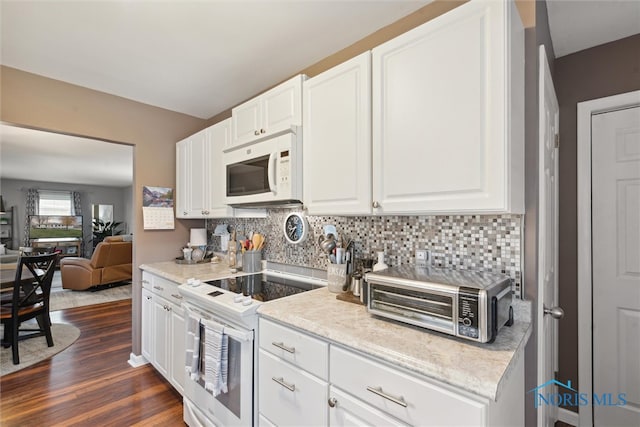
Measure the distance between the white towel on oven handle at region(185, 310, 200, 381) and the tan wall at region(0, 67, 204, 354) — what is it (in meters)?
1.32

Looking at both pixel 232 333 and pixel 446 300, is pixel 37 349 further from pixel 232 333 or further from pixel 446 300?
pixel 446 300

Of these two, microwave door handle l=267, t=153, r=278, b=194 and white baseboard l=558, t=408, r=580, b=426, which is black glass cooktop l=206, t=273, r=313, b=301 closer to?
microwave door handle l=267, t=153, r=278, b=194

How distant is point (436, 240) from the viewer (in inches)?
59.5

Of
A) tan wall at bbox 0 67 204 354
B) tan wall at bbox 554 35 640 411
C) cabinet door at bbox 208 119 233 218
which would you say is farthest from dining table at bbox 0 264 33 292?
tan wall at bbox 554 35 640 411

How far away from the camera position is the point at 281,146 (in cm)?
182

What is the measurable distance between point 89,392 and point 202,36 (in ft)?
8.78

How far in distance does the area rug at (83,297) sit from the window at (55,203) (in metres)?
4.20

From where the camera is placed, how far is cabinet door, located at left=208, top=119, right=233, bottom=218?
2357 millimetres

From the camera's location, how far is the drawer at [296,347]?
3.88 feet

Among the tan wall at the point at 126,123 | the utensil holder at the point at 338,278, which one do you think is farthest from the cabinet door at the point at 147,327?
the utensil holder at the point at 338,278

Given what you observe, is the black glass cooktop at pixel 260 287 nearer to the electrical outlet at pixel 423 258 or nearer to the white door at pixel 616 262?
the electrical outlet at pixel 423 258

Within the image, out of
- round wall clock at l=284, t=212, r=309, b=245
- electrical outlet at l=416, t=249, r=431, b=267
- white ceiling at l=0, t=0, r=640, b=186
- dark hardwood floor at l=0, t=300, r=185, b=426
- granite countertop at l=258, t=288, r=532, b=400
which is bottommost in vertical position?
dark hardwood floor at l=0, t=300, r=185, b=426

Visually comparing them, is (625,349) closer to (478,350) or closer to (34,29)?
(478,350)

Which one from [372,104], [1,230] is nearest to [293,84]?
[372,104]
